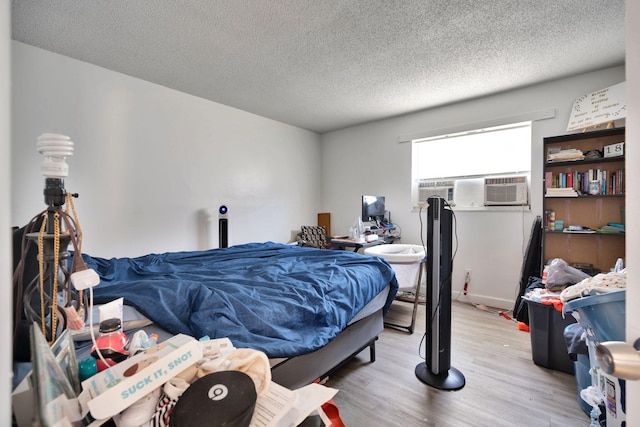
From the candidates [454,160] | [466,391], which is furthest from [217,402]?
[454,160]

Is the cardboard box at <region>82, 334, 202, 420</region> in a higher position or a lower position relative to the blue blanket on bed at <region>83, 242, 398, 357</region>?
higher

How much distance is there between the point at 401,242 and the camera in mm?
4199

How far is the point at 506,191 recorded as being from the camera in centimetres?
331

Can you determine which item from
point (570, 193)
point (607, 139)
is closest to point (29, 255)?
point (570, 193)

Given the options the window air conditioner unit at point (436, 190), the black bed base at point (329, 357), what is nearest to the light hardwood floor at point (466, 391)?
the black bed base at point (329, 357)

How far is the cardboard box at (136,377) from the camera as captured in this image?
18.6 inches

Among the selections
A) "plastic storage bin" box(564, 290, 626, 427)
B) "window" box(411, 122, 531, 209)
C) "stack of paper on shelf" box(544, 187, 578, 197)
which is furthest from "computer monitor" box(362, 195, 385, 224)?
"plastic storage bin" box(564, 290, 626, 427)

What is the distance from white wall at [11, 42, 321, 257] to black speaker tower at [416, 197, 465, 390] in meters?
2.76

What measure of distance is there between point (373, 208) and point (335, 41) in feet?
7.06

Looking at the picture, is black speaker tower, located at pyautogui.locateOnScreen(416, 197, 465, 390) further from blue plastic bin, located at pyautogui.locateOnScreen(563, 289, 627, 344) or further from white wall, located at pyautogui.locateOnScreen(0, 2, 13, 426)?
white wall, located at pyautogui.locateOnScreen(0, 2, 13, 426)

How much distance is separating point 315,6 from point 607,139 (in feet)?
9.35

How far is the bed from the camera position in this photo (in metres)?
1.25

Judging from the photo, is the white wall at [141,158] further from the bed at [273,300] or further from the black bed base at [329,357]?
the black bed base at [329,357]

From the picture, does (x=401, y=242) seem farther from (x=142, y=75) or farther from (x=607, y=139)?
(x=142, y=75)
